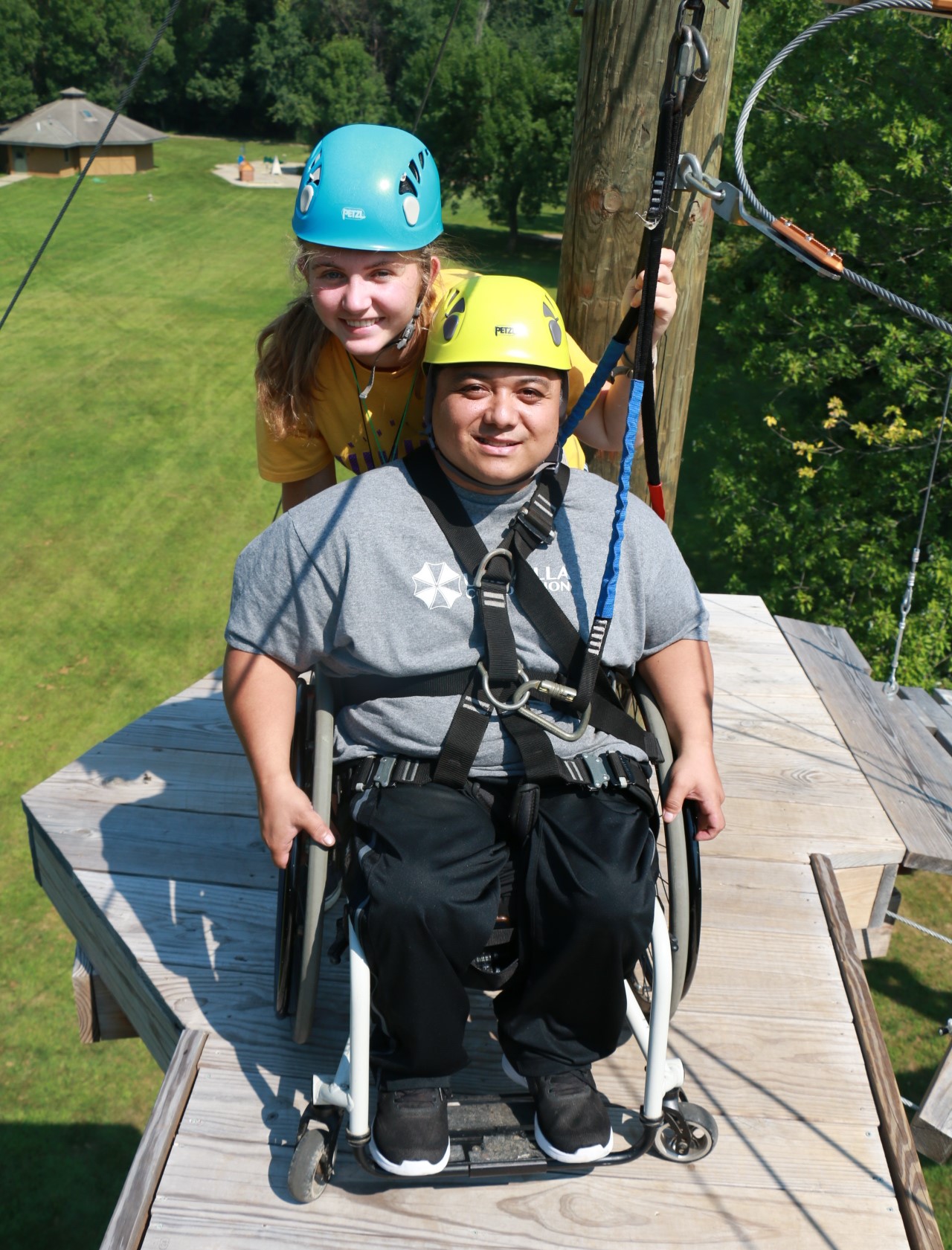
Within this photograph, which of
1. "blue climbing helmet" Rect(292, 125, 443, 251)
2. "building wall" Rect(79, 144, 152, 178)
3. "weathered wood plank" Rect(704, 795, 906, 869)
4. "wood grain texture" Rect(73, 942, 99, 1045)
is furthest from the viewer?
"building wall" Rect(79, 144, 152, 178)

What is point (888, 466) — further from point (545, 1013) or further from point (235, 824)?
point (545, 1013)

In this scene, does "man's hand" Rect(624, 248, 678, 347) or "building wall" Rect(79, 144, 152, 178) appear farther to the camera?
"building wall" Rect(79, 144, 152, 178)

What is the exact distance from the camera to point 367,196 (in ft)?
7.38

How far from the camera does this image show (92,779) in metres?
3.29

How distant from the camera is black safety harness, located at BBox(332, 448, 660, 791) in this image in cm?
204

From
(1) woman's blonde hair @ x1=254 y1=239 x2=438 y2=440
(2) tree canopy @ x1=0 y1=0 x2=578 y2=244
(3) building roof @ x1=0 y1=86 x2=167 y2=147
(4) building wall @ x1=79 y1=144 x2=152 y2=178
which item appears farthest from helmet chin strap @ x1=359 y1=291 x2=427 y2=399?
(4) building wall @ x1=79 y1=144 x2=152 y2=178

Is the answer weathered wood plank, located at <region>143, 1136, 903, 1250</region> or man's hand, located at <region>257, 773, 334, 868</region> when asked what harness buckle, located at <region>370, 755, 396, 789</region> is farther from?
weathered wood plank, located at <region>143, 1136, 903, 1250</region>

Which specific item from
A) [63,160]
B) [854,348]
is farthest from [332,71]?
[854,348]

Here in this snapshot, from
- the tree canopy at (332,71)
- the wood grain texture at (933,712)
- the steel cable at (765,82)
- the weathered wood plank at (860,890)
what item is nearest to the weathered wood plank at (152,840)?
the weathered wood plank at (860,890)

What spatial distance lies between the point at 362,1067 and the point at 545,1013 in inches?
13.6

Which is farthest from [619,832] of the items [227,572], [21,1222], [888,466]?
[227,572]

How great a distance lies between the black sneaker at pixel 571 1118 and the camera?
6.47 ft

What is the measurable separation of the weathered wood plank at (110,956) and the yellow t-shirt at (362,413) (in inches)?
48.2

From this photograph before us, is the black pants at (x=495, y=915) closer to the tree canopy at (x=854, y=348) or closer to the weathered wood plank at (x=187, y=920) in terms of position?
the weathered wood plank at (x=187, y=920)
